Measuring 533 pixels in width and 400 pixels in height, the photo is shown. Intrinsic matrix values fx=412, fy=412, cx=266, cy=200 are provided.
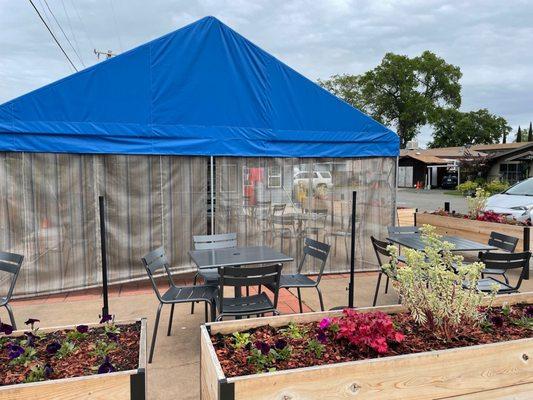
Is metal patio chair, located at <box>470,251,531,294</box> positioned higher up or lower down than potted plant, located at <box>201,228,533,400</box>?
higher up

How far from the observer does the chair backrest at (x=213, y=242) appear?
5.16 m

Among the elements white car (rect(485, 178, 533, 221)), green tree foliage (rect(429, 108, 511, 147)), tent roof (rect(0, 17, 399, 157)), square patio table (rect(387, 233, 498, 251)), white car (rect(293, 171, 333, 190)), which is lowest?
square patio table (rect(387, 233, 498, 251))

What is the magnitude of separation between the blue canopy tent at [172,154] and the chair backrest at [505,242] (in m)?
1.68

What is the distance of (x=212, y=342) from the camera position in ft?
8.25

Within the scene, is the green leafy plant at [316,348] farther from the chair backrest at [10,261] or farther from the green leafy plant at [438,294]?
the chair backrest at [10,261]

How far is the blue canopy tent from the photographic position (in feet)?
17.2

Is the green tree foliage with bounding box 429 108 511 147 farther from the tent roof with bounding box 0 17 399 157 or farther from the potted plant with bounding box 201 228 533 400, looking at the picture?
the potted plant with bounding box 201 228 533 400

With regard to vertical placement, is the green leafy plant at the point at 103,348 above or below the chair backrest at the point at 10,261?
below

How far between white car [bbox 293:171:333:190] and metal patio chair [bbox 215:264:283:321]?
2.81 meters

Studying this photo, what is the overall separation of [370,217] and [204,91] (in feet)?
10.8

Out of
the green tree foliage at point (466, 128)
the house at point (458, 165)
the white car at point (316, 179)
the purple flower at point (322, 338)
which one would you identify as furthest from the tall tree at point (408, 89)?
the purple flower at point (322, 338)

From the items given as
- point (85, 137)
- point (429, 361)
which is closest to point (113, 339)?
point (429, 361)

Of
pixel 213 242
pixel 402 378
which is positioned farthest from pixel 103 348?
pixel 213 242

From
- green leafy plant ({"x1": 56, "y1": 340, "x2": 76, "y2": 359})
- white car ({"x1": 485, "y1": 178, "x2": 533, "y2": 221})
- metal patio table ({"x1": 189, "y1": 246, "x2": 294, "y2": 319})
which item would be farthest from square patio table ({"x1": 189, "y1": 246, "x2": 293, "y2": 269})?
white car ({"x1": 485, "y1": 178, "x2": 533, "y2": 221})
